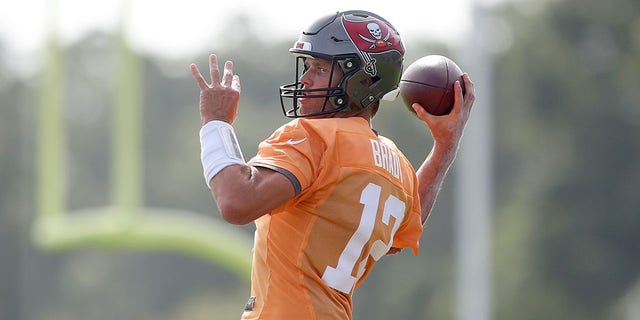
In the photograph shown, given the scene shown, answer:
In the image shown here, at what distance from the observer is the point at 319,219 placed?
176 inches

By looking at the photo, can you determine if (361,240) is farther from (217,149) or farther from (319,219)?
(217,149)

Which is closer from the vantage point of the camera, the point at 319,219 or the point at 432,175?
the point at 319,219

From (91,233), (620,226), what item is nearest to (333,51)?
(91,233)

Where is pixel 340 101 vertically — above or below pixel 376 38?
below

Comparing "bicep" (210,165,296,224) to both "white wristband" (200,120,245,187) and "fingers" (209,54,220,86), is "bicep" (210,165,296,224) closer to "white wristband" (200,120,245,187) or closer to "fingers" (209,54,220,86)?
"white wristband" (200,120,245,187)

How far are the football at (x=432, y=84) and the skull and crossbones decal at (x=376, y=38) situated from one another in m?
0.27

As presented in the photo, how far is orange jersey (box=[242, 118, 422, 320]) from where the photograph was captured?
441 centimetres

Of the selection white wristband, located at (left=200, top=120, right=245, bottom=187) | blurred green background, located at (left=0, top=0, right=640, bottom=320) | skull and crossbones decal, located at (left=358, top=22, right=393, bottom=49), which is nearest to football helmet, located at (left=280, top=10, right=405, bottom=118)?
skull and crossbones decal, located at (left=358, top=22, right=393, bottom=49)

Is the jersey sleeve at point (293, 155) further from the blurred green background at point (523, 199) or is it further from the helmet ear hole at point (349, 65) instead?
the blurred green background at point (523, 199)

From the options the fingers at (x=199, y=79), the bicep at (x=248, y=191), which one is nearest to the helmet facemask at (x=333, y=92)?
the fingers at (x=199, y=79)

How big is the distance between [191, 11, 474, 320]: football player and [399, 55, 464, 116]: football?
6.6 inches

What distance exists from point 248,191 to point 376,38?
832 millimetres

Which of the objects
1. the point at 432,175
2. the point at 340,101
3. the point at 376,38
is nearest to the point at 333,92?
the point at 340,101

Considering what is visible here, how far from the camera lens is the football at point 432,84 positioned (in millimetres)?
4980
